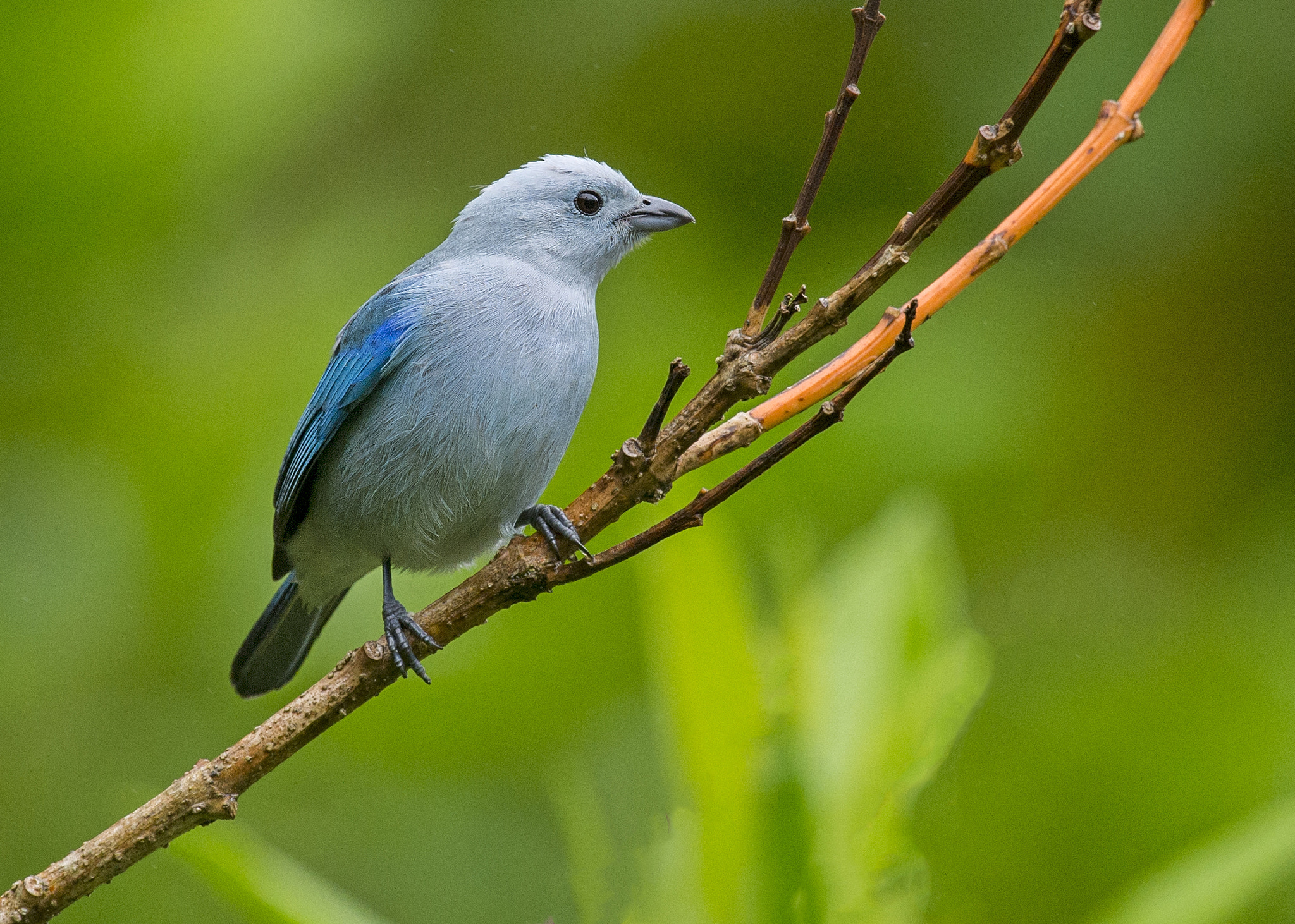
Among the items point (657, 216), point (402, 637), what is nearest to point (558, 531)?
point (402, 637)

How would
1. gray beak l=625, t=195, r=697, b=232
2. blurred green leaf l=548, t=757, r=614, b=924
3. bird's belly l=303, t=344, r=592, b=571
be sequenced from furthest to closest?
1. gray beak l=625, t=195, r=697, b=232
2. bird's belly l=303, t=344, r=592, b=571
3. blurred green leaf l=548, t=757, r=614, b=924

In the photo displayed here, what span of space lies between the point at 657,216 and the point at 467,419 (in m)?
0.79

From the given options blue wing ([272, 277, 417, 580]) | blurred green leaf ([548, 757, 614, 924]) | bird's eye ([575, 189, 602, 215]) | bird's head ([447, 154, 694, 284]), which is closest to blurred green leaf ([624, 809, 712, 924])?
blurred green leaf ([548, 757, 614, 924])

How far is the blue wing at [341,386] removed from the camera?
9.34 ft

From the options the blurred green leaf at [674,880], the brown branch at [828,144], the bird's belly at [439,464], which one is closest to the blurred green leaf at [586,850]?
the blurred green leaf at [674,880]

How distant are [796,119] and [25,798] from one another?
9.30ft

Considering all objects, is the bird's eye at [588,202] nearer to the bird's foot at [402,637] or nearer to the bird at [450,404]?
the bird at [450,404]

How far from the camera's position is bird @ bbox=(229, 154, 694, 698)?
8.95 feet

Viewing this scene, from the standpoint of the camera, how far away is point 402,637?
233 cm

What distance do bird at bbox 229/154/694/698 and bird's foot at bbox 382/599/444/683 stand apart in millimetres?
27

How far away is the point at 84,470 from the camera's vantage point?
308cm

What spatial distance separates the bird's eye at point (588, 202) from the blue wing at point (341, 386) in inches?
19.4

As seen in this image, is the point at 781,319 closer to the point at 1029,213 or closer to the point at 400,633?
the point at 1029,213

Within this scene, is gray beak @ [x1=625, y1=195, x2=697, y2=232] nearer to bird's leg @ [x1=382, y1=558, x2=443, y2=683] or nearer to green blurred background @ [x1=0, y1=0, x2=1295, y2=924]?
green blurred background @ [x1=0, y1=0, x2=1295, y2=924]
